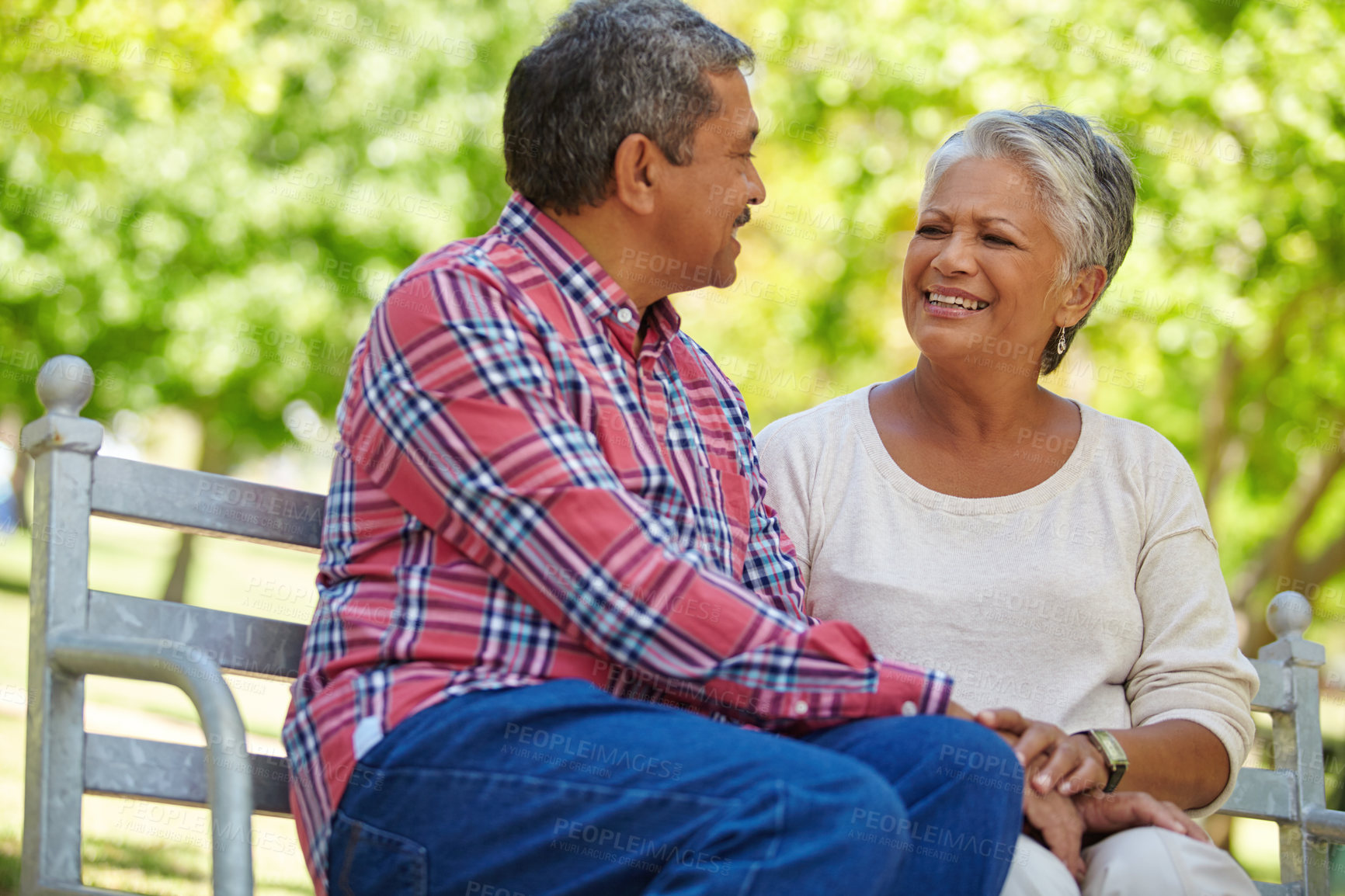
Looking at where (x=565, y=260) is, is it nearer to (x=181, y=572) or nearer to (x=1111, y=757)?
(x=1111, y=757)

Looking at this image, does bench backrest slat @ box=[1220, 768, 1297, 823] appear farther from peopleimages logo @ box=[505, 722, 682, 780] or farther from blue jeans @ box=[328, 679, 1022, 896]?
peopleimages logo @ box=[505, 722, 682, 780]

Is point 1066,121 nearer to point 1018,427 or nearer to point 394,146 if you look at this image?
point 1018,427

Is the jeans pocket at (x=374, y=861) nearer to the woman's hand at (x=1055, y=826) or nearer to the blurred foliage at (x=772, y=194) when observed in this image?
the woman's hand at (x=1055, y=826)

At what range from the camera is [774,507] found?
9.48 feet

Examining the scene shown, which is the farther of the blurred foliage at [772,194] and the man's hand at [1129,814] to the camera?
the blurred foliage at [772,194]

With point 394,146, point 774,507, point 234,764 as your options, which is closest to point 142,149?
point 394,146

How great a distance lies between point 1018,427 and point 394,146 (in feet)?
29.3

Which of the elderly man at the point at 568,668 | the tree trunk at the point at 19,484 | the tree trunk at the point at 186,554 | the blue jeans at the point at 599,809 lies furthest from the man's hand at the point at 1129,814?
the tree trunk at the point at 19,484

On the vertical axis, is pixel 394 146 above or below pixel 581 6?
above

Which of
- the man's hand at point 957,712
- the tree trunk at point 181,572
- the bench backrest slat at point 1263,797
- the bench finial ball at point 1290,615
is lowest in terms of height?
the tree trunk at point 181,572

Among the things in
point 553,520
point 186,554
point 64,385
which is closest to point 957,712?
point 553,520

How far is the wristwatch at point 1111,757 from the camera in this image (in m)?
2.26

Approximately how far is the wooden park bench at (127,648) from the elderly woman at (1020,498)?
1.17m

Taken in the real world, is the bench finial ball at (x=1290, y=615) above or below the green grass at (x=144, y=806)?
above
